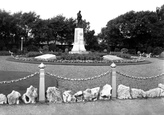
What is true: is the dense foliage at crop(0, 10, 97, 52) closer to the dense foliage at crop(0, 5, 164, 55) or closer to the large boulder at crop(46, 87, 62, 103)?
the dense foliage at crop(0, 5, 164, 55)

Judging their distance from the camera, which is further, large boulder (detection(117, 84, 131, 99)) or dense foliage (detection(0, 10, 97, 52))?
dense foliage (detection(0, 10, 97, 52))

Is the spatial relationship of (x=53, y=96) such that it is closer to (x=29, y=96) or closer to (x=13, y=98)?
(x=29, y=96)

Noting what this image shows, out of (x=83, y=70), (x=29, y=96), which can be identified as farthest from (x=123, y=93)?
(x=83, y=70)

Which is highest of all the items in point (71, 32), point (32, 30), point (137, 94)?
point (71, 32)

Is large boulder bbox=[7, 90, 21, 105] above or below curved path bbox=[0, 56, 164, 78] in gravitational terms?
below

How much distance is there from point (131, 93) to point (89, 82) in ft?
9.35

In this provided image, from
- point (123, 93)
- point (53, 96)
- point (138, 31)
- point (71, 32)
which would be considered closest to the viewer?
point (53, 96)

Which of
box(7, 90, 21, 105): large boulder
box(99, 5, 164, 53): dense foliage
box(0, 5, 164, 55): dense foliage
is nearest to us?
box(7, 90, 21, 105): large boulder

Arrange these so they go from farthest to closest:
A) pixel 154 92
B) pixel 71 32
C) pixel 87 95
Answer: pixel 71 32 < pixel 154 92 < pixel 87 95

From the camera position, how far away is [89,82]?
346 inches

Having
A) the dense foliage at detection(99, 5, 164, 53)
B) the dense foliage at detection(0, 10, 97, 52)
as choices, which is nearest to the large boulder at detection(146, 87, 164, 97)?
the dense foliage at detection(99, 5, 164, 53)

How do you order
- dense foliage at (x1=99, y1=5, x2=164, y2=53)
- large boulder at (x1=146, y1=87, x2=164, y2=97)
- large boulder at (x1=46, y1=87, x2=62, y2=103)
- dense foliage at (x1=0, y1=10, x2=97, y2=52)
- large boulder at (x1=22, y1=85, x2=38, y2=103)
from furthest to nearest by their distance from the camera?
dense foliage at (x1=99, y1=5, x2=164, y2=53) < dense foliage at (x1=0, y1=10, x2=97, y2=52) < large boulder at (x1=146, y1=87, x2=164, y2=97) < large boulder at (x1=46, y1=87, x2=62, y2=103) < large boulder at (x1=22, y1=85, x2=38, y2=103)

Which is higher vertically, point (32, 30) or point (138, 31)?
point (138, 31)

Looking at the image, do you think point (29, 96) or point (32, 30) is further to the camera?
point (32, 30)
